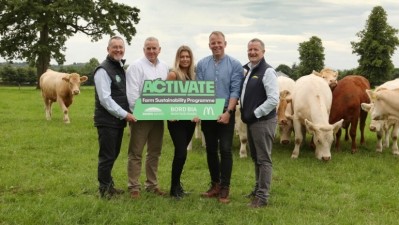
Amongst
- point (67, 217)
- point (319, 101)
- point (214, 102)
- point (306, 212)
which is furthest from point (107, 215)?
point (319, 101)

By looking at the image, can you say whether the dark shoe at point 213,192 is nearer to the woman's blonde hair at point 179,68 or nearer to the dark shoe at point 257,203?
the dark shoe at point 257,203

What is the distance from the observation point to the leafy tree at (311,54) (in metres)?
67.8

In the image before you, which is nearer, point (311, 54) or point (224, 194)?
point (224, 194)

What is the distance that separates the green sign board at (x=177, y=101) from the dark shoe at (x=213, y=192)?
132cm

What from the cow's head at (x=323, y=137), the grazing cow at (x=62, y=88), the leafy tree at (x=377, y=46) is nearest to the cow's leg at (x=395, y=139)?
the cow's head at (x=323, y=137)

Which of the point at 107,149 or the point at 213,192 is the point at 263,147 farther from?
the point at 107,149

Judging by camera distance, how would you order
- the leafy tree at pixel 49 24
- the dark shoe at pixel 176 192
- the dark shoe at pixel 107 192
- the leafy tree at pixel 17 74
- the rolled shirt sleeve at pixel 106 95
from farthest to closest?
the leafy tree at pixel 17 74
the leafy tree at pixel 49 24
the dark shoe at pixel 176 192
the dark shoe at pixel 107 192
the rolled shirt sleeve at pixel 106 95

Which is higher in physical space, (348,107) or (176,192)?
(348,107)

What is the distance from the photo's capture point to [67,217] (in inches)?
222

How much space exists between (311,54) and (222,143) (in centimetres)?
6454

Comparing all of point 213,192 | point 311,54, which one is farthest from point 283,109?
point 311,54

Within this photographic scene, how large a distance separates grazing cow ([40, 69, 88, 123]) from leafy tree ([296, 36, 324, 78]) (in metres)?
55.1

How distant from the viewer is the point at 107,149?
21.2 ft

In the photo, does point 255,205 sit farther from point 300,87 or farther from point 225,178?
point 300,87
